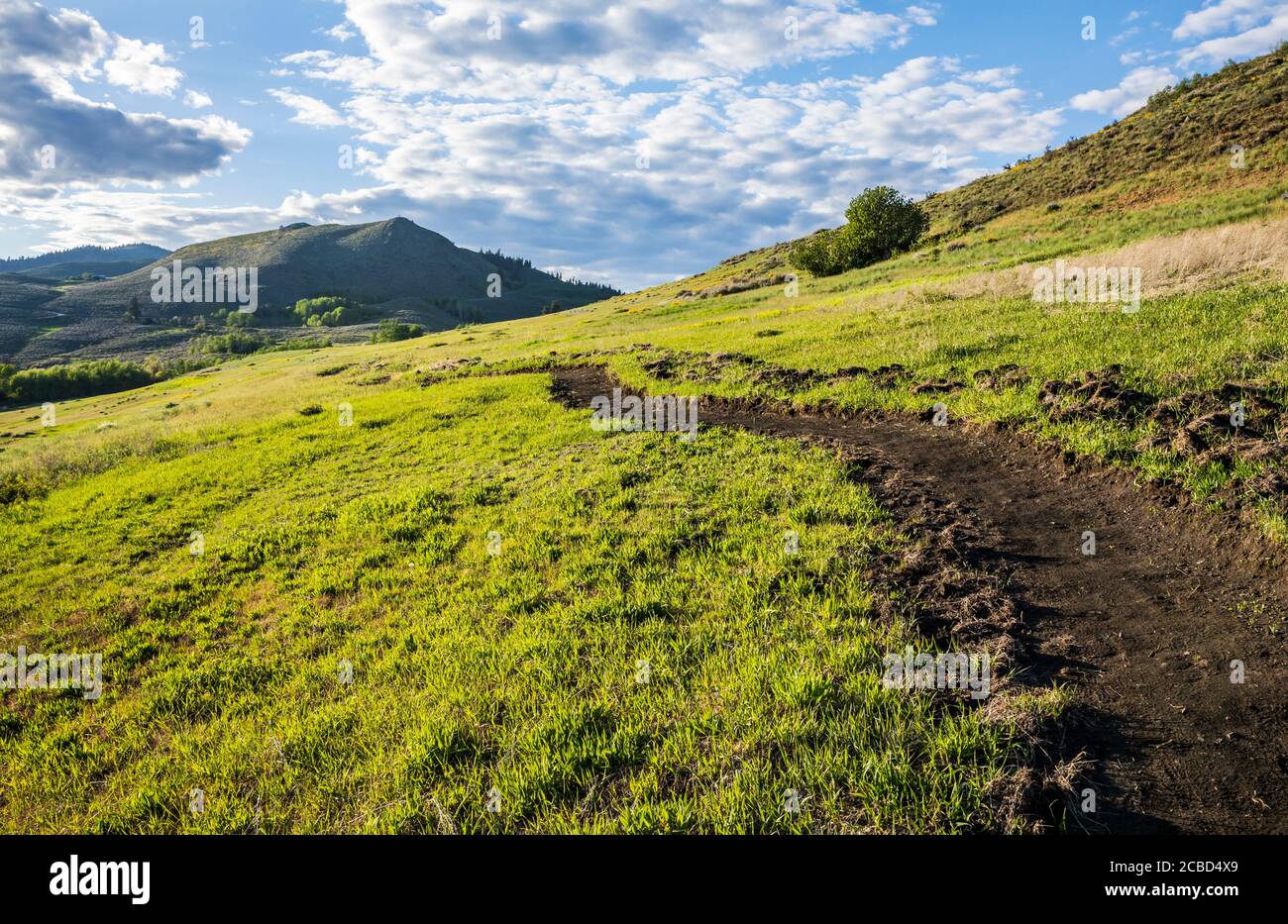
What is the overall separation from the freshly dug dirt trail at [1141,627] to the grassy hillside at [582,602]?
0.50 meters

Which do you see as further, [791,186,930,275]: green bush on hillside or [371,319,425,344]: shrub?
[371,319,425,344]: shrub

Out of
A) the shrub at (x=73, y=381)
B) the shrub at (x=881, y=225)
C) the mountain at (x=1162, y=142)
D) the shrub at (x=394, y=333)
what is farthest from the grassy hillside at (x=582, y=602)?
the shrub at (x=394, y=333)

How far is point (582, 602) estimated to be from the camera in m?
7.72

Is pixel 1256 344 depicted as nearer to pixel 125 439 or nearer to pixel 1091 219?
pixel 125 439

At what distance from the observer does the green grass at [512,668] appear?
180 inches

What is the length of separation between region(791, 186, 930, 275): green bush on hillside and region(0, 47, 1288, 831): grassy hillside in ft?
170

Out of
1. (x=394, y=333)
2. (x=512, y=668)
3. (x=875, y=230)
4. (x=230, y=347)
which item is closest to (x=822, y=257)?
(x=875, y=230)

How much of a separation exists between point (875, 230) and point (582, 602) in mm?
74625

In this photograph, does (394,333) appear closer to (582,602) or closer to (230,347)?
(230,347)

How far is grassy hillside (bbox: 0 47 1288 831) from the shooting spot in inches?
186

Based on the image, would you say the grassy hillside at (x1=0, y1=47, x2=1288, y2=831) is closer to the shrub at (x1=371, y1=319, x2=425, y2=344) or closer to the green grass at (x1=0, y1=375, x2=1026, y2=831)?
the green grass at (x1=0, y1=375, x2=1026, y2=831)

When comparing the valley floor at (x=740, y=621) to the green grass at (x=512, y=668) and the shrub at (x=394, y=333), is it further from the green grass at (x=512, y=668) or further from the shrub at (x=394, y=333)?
the shrub at (x=394, y=333)

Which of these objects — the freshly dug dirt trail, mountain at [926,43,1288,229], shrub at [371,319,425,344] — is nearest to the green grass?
the freshly dug dirt trail

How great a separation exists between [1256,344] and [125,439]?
40.7 metres
